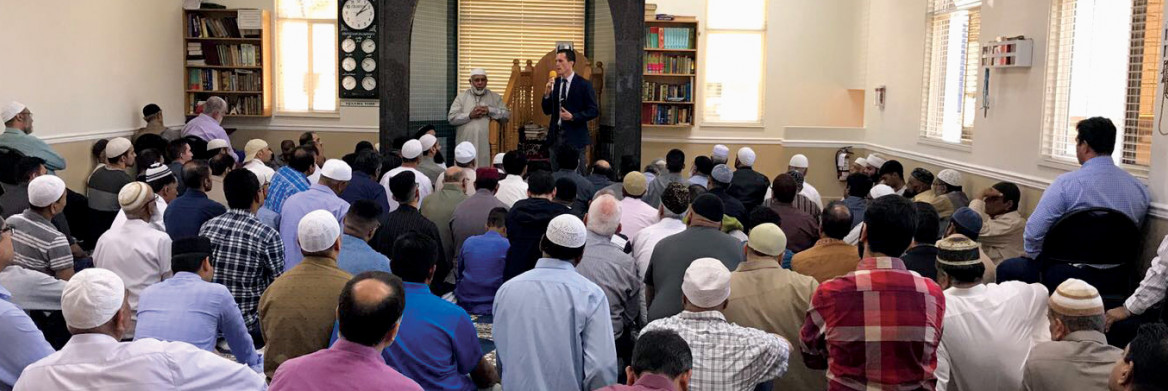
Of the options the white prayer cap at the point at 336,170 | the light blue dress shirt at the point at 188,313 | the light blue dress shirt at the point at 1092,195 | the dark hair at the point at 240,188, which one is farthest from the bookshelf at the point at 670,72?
the light blue dress shirt at the point at 188,313

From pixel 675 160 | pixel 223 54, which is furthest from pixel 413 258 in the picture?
pixel 223 54

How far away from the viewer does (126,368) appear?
290 centimetres

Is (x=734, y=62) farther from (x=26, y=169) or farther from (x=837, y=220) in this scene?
(x=26, y=169)

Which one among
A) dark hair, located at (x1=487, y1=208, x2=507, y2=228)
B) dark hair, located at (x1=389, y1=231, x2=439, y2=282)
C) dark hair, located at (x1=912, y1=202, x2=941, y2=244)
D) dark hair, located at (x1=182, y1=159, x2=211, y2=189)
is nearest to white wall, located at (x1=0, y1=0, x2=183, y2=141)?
dark hair, located at (x1=182, y1=159, x2=211, y2=189)

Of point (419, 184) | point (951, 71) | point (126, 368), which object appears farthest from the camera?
point (951, 71)

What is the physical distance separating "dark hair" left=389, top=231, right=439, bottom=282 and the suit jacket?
687cm

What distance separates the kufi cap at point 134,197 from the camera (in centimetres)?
511

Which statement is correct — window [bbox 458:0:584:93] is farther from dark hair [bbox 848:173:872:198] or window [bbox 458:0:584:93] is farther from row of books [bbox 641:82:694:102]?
dark hair [bbox 848:173:872:198]

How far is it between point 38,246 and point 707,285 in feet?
11.1

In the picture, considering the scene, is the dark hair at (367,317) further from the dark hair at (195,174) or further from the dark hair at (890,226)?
the dark hair at (195,174)

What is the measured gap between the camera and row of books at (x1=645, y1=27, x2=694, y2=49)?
40.9 ft

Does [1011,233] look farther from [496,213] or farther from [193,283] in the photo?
[193,283]

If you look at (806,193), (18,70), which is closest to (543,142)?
(806,193)

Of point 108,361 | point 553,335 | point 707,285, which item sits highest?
point 707,285
